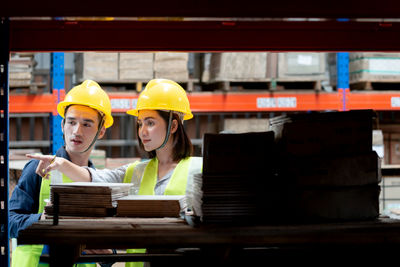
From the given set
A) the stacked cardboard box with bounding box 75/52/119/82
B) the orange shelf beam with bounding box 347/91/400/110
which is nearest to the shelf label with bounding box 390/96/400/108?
the orange shelf beam with bounding box 347/91/400/110

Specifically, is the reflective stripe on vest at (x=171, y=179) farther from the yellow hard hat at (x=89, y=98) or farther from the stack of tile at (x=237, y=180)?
the stack of tile at (x=237, y=180)

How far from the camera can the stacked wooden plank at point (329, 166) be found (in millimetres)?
2270

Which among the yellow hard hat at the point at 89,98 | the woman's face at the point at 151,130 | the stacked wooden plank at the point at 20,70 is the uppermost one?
the stacked wooden plank at the point at 20,70

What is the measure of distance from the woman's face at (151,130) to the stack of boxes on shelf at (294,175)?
47.7 inches

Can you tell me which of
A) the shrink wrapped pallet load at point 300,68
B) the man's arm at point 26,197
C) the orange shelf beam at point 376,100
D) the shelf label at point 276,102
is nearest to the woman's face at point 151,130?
the man's arm at point 26,197

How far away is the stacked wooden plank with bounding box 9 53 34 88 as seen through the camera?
6.88 metres

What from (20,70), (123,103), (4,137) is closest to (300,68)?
(123,103)

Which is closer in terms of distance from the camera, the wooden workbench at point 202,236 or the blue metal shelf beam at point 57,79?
the wooden workbench at point 202,236

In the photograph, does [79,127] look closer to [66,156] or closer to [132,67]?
[66,156]

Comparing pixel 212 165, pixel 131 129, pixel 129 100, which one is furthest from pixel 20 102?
pixel 212 165
